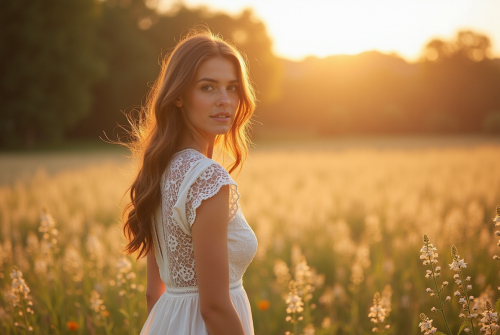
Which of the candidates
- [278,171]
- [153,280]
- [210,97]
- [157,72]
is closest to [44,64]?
[157,72]

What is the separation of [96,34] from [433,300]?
141 feet

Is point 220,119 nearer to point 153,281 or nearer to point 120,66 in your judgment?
point 153,281

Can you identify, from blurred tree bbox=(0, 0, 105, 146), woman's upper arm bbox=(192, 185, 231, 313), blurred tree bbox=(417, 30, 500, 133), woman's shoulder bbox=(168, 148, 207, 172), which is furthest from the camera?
blurred tree bbox=(417, 30, 500, 133)

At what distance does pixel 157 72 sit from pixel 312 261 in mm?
38972

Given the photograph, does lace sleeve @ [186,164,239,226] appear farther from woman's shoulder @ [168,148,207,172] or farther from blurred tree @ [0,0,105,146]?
blurred tree @ [0,0,105,146]

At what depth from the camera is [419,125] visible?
46.3 metres

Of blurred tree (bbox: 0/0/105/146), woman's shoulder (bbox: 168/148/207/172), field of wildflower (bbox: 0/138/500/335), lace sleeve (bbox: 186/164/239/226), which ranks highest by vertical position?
blurred tree (bbox: 0/0/105/146)

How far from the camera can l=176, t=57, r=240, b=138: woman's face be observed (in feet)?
6.25

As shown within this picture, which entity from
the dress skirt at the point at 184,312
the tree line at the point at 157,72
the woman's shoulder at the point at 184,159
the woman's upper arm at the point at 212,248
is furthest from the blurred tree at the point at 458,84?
the woman's upper arm at the point at 212,248

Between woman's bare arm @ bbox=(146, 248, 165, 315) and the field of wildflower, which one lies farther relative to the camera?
the field of wildflower

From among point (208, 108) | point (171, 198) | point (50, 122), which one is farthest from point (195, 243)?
point (50, 122)

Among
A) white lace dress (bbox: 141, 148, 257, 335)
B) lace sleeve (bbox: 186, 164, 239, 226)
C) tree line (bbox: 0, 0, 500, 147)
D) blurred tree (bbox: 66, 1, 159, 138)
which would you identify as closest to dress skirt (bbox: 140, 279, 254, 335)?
white lace dress (bbox: 141, 148, 257, 335)

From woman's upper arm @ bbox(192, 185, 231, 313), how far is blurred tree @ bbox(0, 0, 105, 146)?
109ft

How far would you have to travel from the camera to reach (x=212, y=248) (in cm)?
161
